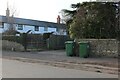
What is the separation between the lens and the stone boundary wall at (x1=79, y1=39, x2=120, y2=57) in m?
20.6

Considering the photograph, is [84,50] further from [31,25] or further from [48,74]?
[31,25]

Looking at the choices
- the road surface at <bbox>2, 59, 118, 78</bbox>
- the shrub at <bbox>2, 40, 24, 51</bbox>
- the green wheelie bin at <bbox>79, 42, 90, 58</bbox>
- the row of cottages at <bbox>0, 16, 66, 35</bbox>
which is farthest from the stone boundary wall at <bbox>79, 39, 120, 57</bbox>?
the row of cottages at <bbox>0, 16, 66, 35</bbox>

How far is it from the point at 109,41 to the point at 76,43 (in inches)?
110

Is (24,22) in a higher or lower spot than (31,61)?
higher

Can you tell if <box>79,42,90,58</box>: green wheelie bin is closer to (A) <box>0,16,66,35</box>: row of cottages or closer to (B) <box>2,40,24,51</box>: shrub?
(B) <box>2,40,24,51</box>: shrub

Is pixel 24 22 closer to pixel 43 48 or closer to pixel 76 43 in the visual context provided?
pixel 43 48

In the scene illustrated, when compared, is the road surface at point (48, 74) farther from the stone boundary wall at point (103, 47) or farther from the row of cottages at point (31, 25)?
the row of cottages at point (31, 25)

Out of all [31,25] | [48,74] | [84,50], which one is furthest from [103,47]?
[31,25]

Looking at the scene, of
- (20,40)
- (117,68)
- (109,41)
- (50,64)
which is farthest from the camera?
(20,40)

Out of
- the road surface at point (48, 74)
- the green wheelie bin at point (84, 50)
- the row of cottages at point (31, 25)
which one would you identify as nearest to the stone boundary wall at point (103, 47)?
the green wheelie bin at point (84, 50)

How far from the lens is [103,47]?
2125 centimetres

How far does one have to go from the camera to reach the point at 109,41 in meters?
21.1

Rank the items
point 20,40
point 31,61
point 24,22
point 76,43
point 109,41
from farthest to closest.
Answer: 1. point 24,22
2. point 20,40
3. point 76,43
4. point 109,41
5. point 31,61

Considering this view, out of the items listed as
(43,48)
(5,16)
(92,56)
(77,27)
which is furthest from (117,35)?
(5,16)
